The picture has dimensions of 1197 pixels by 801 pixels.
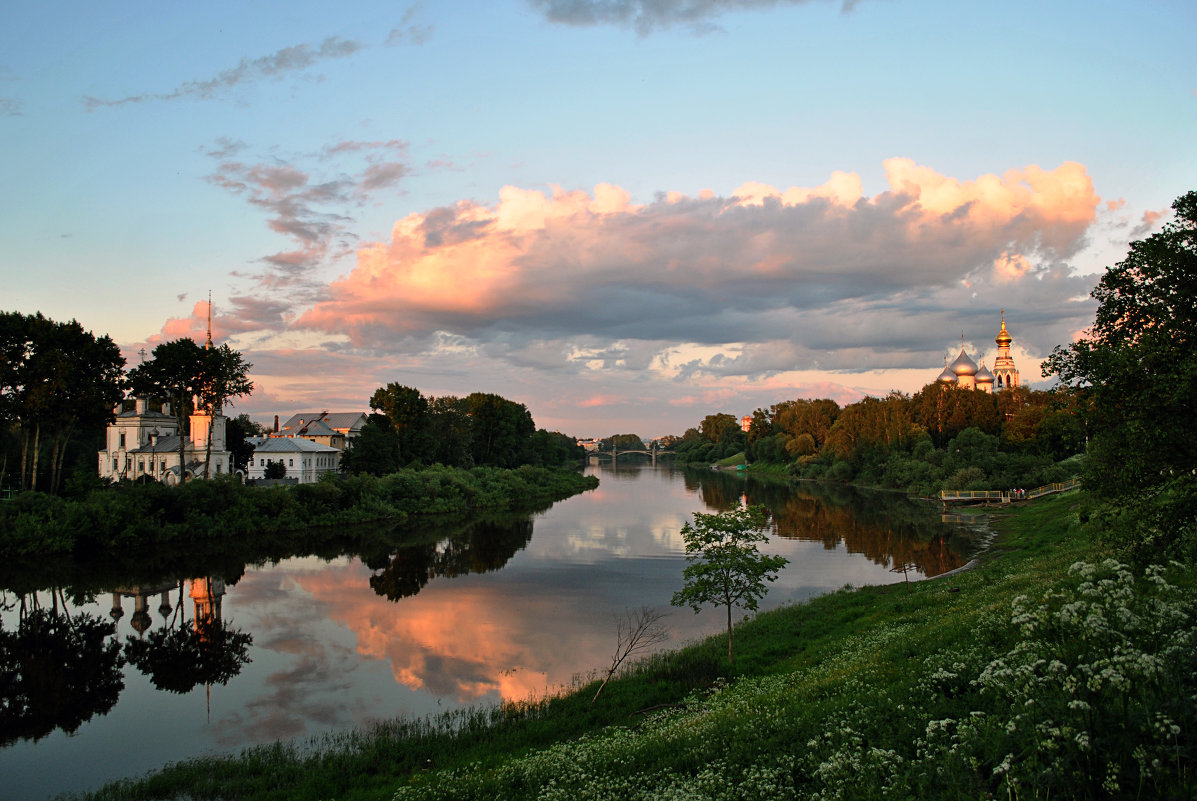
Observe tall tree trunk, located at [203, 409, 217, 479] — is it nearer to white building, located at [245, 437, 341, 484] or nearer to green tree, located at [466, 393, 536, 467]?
white building, located at [245, 437, 341, 484]

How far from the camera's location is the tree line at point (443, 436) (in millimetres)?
69875

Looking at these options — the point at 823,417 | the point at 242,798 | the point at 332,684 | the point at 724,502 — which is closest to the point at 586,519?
the point at 724,502

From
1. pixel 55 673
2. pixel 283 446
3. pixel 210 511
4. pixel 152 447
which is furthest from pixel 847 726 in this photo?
pixel 283 446

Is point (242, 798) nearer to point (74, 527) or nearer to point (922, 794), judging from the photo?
point (922, 794)

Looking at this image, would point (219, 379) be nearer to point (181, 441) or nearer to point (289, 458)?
point (181, 441)

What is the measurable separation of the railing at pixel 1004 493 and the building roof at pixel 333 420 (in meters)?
75.3

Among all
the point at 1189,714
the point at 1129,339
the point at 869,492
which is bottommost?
the point at 869,492

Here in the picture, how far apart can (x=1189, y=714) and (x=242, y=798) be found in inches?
549

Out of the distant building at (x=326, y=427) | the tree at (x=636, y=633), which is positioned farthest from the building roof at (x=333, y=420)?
the tree at (x=636, y=633)

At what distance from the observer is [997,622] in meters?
11.8

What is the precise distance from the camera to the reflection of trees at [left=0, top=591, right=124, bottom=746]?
1769cm

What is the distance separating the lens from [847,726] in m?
9.36

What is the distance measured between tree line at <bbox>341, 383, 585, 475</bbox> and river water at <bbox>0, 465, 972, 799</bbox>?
86.6 ft

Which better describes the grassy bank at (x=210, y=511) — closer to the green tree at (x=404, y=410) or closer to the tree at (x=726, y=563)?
the green tree at (x=404, y=410)
